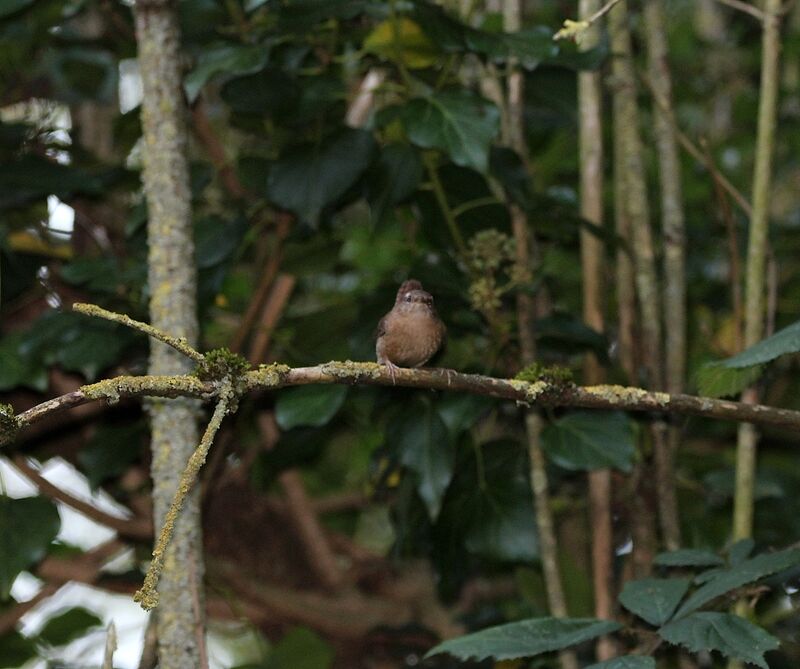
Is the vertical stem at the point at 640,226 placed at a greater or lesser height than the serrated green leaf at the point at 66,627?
greater

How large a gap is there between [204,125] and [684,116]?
7.27 feet

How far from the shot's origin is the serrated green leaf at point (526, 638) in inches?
86.5

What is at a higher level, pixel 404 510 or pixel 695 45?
pixel 695 45

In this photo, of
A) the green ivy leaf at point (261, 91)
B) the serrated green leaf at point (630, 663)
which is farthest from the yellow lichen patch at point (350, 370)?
the green ivy leaf at point (261, 91)

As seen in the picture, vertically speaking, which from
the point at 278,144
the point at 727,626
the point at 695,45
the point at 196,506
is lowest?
the point at 727,626

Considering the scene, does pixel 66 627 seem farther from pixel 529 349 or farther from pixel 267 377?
pixel 267 377

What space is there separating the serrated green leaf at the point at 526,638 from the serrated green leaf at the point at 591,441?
24.2 inches

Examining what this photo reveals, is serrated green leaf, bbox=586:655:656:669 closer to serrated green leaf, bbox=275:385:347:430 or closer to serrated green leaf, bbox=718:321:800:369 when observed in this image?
serrated green leaf, bbox=718:321:800:369

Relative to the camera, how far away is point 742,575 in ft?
7.30

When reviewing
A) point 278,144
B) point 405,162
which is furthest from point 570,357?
point 278,144

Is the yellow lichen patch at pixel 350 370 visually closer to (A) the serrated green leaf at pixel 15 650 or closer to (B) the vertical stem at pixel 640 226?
(B) the vertical stem at pixel 640 226

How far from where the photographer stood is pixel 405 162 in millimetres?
3047

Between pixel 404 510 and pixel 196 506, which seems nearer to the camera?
pixel 196 506

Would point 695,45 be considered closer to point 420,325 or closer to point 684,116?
point 684,116
